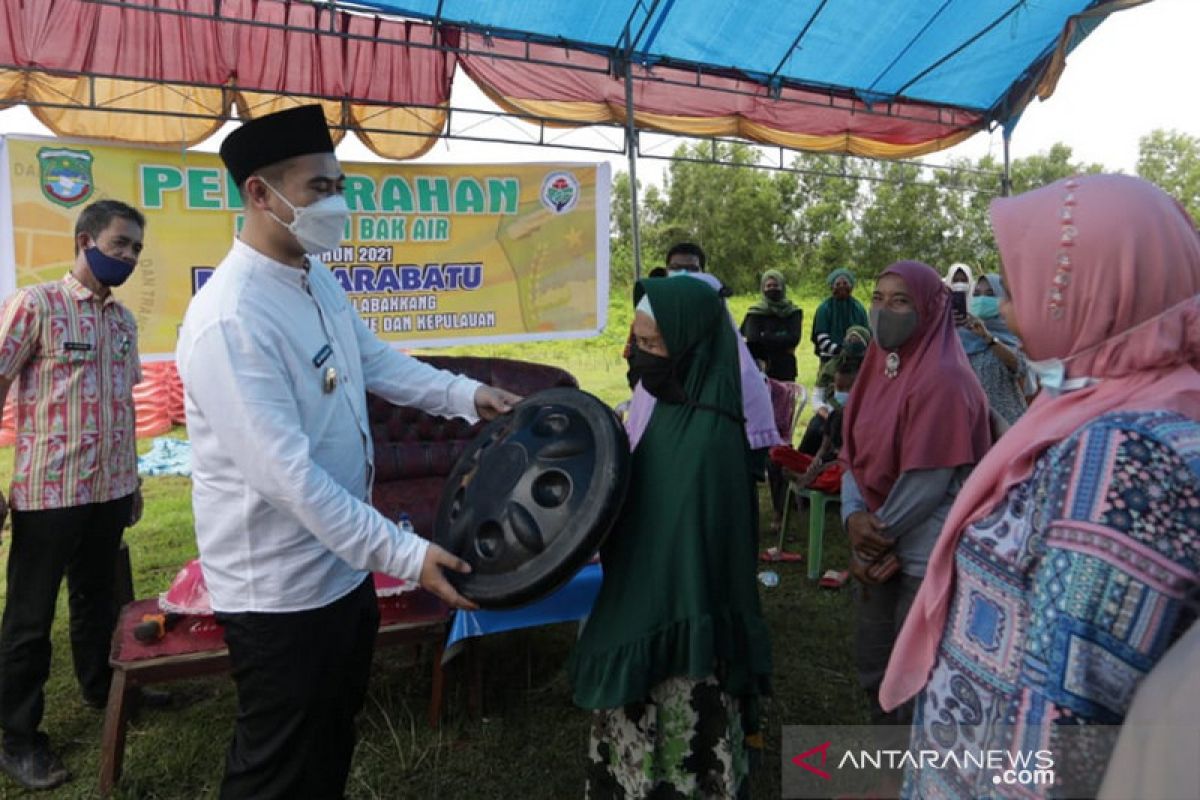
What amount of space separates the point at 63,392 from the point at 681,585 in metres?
2.41

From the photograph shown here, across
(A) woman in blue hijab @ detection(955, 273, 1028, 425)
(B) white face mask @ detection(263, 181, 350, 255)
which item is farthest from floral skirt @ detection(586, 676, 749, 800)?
(A) woman in blue hijab @ detection(955, 273, 1028, 425)

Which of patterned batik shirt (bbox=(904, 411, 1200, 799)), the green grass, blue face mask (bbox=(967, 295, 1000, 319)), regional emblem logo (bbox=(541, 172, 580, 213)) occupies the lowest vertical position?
the green grass

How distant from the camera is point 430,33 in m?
5.88

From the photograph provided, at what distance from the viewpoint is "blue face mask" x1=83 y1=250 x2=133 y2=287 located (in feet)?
9.00

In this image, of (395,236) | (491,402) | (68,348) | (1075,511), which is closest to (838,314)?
(395,236)

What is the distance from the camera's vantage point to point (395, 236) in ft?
18.6

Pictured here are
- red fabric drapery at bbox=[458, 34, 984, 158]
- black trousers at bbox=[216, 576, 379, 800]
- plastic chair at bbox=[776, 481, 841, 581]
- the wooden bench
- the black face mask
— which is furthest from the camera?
red fabric drapery at bbox=[458, 34, 984, 158]

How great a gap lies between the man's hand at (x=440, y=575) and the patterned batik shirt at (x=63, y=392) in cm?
193

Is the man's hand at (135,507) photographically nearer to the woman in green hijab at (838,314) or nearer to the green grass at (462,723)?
the green grass at (462,723)

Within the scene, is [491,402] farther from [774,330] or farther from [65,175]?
[774,330]

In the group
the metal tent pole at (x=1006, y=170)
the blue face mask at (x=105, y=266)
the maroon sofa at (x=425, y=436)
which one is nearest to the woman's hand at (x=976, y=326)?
the maroon sofa at (x=425, y=436)

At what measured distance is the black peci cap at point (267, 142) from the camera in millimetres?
1727

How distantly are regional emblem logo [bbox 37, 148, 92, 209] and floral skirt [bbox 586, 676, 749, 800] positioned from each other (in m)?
4.83

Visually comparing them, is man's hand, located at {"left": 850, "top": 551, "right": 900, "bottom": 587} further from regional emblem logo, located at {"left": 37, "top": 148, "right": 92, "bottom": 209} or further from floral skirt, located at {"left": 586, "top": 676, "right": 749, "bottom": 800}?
regional emblem logo, located at {"left": 37, "top": 148, "right": 92, "bottom": 209}
